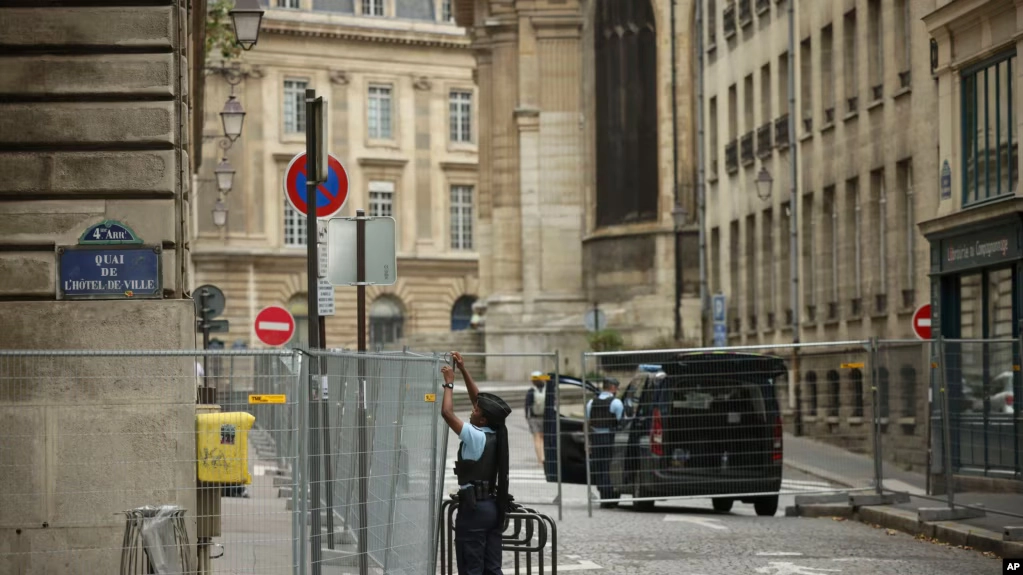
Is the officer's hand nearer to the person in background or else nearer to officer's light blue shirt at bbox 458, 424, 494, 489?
officer's light blue shirt at bbox 458, 424, 494, 489

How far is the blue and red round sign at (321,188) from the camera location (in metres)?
17.5

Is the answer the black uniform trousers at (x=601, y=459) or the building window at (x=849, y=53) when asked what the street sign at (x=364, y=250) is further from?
the building window at (x=849, y=53)

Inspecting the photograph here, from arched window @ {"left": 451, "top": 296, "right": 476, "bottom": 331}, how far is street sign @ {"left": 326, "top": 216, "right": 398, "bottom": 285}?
90.0 m

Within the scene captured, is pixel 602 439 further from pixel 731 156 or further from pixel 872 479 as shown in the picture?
pixel 731 156

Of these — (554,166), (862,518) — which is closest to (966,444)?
(862,518)

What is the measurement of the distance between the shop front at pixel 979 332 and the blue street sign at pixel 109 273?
30.1 feet

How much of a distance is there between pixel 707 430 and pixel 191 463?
12943mm

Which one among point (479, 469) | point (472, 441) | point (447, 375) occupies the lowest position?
point (479, 469)

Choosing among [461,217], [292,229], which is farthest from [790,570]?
[461,217]

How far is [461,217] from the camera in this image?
108562mm

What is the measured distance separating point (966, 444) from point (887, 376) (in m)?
1.80

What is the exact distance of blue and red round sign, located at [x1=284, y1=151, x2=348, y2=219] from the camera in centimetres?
1748

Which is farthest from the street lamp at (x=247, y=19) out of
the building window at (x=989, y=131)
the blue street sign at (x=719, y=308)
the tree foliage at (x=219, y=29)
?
the blue street sign at (x=719, y=308)

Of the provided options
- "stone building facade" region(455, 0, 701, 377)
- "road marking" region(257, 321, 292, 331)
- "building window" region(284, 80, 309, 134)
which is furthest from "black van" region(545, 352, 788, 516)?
"building window" region(284, 80, 309, 134)
